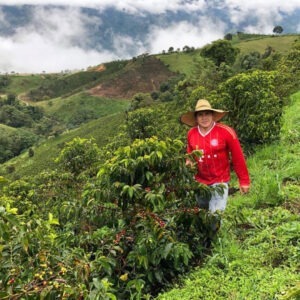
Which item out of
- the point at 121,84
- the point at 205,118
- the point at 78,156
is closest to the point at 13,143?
the point at 121,84

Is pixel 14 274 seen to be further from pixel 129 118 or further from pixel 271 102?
pixel 129 118

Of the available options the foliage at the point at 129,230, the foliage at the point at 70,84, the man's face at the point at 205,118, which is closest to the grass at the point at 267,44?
the foliage at the point at 70,84

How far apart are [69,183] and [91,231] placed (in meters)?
6.15

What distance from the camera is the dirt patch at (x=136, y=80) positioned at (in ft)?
374

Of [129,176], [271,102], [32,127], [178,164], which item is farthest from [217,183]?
[32,127]

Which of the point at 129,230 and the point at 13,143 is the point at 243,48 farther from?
the point at 129,230

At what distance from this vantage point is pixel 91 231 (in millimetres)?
4453

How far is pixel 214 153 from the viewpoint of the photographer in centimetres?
489

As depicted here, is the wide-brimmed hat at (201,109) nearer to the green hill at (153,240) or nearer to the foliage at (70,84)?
the green hill at (153,240)

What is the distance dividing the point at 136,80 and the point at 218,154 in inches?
4504

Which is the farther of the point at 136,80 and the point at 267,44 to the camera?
the point at 136,80

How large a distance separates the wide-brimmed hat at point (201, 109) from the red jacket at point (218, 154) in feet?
0.77

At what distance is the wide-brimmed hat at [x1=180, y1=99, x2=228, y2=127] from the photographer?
491 centimetres

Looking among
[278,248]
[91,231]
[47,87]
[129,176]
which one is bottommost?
[278,248]
